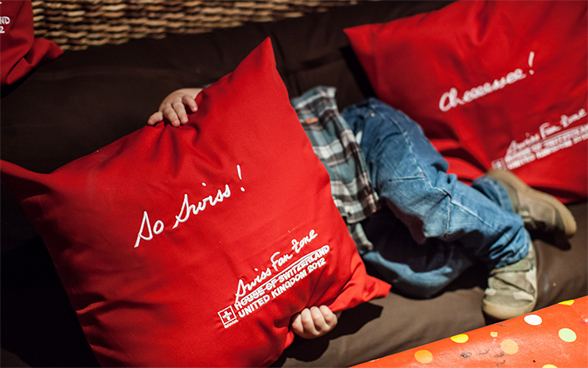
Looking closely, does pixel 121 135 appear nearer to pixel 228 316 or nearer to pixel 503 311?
pixel 228 316

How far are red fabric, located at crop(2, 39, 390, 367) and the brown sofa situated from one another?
0.49ft

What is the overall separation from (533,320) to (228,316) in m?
0.49

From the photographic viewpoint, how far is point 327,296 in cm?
67

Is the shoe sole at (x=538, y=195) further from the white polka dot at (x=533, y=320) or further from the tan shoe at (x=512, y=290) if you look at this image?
the white polka dot at (x=533, y=320)

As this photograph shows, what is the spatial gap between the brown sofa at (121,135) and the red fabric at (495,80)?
126 millimetres

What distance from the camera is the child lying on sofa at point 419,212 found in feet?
2.42

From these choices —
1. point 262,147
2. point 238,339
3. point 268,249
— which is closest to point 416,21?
point 262,147

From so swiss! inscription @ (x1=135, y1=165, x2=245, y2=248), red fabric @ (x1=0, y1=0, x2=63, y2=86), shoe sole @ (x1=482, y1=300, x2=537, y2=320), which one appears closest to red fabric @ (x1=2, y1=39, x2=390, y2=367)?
so swiss! inscription @ (x1=135, y1=165, x2=245, y2=248)

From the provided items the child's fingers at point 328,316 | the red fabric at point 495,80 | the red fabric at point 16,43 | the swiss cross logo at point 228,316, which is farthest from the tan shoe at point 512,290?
the red fabric at point 16,43

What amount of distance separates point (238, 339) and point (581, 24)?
38.0 inches

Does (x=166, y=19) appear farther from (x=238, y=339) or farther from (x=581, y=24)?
(x=581, y=24)

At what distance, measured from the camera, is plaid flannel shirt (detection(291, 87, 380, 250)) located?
77 centimetres

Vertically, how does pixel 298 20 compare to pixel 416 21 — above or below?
above

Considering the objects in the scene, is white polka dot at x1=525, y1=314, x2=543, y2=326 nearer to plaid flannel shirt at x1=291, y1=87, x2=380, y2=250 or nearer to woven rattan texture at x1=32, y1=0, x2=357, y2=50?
plaid flannel shirt at x1=291, y1=87, x2=380, y2=250
